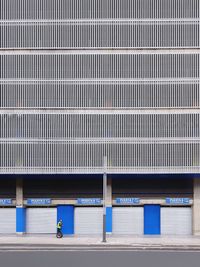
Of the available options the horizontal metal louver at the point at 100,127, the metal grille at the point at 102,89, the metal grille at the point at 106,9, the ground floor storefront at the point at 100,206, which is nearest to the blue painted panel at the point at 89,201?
the ground floor storefront at the point at 100,206

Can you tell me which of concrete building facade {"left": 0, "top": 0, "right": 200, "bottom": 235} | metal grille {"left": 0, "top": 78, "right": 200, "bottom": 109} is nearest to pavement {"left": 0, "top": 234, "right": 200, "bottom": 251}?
concrete building facade {"left": 0, "top": 0, "right": 200, "bottom": 235}

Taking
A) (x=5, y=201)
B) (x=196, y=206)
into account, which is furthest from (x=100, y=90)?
(x=196, y=206)

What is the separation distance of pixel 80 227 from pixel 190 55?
16.0 meters

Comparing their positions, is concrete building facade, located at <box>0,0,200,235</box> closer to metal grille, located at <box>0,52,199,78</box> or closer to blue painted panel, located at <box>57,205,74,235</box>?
metal grille, located at <box>0,52,199,78</box>

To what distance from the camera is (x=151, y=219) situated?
5428 cm

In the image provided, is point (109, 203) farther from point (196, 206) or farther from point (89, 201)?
point (196, 206)

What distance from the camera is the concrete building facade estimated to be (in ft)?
173

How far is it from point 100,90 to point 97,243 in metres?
13.6

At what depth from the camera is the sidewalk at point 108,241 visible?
4319cm

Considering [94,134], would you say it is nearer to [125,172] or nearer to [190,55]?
[125,172]

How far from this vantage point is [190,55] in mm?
52844

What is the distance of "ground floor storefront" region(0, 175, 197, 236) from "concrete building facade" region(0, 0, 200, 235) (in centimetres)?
78

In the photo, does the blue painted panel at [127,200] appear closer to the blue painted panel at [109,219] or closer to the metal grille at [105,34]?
the blue painted panel at [109,219]

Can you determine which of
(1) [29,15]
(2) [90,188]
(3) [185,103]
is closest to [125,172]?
(2) [90,188]
